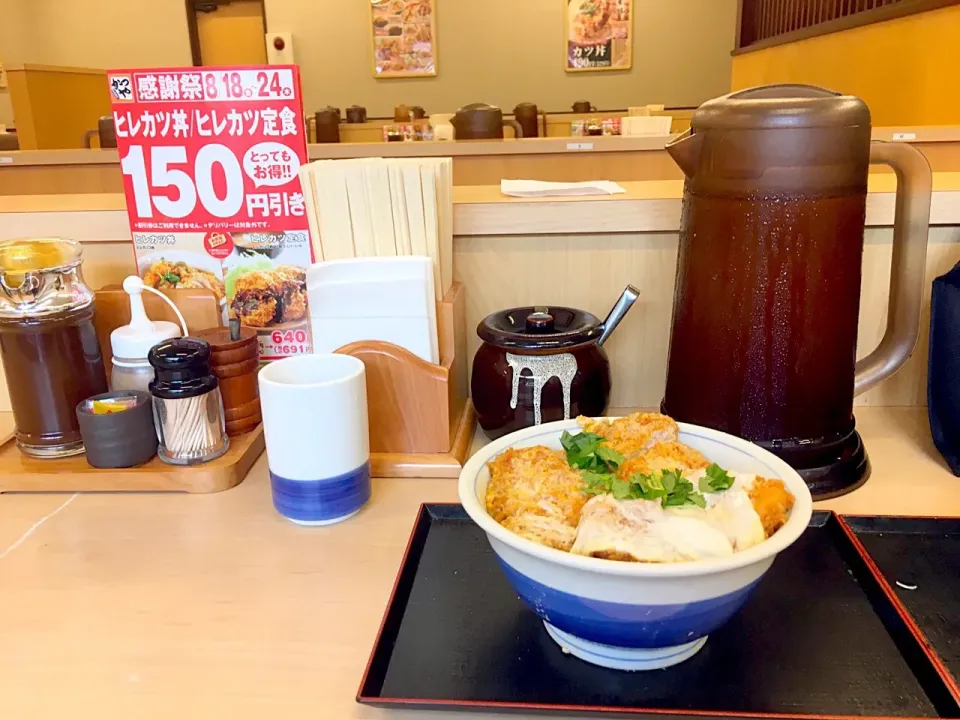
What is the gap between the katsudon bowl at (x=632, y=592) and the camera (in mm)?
482

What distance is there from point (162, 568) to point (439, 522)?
26 centimetres

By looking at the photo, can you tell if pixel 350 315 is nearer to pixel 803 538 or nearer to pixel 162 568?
pixel 162 568

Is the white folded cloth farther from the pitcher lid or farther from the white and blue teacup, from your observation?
the white and blue teacup

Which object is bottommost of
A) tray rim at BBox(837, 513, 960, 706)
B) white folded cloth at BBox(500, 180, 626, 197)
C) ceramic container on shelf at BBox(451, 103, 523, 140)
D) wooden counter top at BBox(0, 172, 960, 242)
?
tray rim at BBox(837, 513, 960, 706)

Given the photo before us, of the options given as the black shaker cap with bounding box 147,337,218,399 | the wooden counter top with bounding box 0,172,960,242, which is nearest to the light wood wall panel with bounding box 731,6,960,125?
the wooden counter top with bounding box 0,172,960,242

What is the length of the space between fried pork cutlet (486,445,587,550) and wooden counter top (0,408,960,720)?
0.43 feet

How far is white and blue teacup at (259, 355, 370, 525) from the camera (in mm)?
730

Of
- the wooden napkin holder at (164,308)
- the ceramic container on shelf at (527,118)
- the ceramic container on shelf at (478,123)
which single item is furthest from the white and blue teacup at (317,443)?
the ceramic container on shelf at (527,118)

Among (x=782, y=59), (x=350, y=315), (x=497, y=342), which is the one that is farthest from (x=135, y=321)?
(x=782, y=59)

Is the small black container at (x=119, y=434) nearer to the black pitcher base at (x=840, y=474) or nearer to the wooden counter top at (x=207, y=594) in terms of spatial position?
the wooden counter top at (x=207, y=594)

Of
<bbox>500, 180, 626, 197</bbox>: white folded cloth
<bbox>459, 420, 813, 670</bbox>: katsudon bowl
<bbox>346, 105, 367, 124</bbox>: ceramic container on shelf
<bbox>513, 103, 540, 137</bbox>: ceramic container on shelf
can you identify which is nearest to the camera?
<bbox>459, 420, 813, 670</bbox>: katsudon bowl

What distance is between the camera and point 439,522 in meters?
0.78

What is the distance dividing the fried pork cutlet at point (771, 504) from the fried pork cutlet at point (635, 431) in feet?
0.31

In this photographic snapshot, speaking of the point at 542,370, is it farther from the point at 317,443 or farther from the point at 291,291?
the point at 291,291
